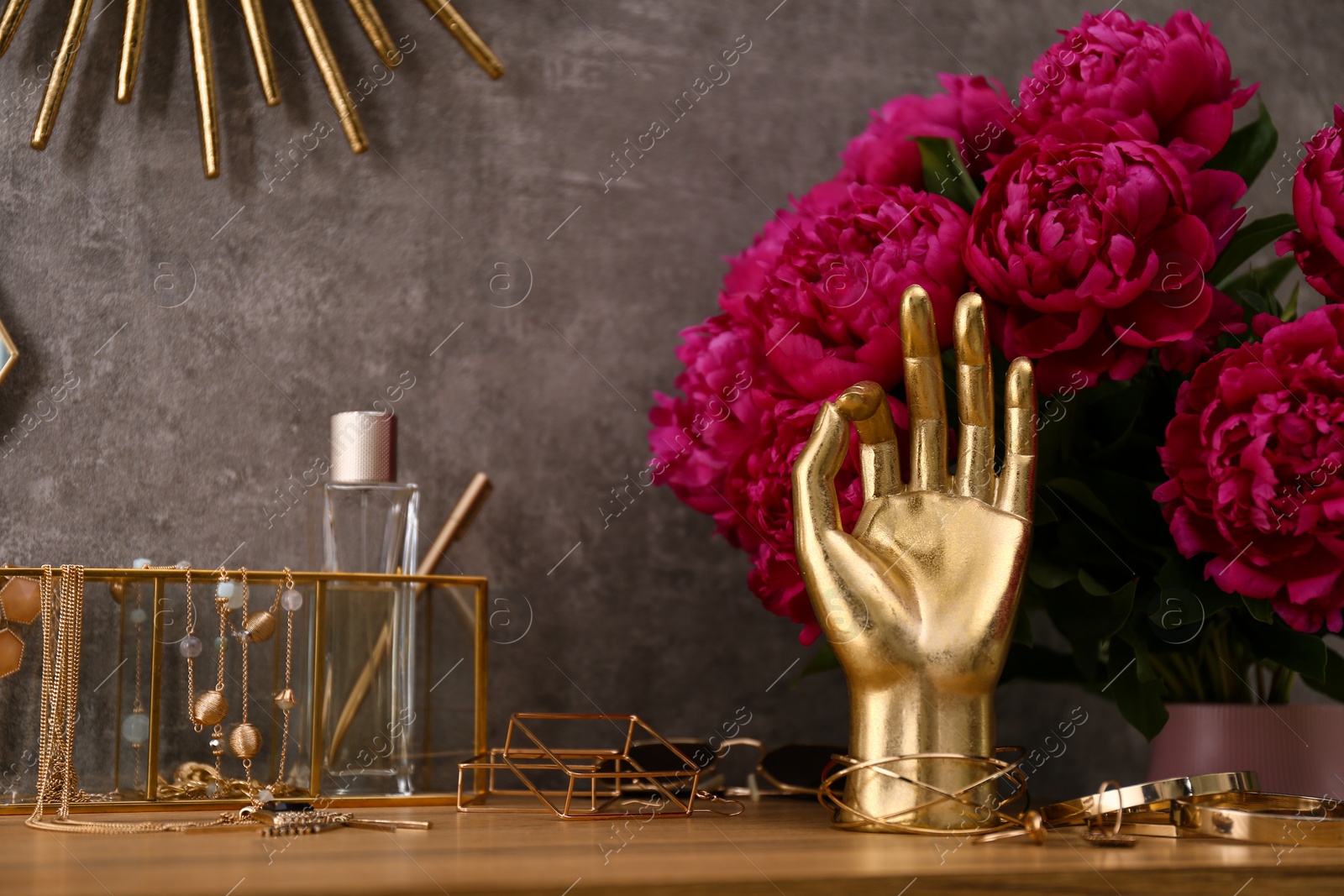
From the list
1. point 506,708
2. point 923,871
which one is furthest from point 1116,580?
point 506,708

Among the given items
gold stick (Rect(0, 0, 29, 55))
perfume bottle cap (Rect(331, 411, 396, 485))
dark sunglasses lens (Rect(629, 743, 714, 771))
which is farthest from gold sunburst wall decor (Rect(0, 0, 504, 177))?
dark sunglasses lens (Rect(629, 743, 714, 771))

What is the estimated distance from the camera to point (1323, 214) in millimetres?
560

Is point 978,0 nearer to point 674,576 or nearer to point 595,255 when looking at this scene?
point 595,255

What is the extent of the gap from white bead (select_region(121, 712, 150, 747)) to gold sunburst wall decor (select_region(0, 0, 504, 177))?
0.37m

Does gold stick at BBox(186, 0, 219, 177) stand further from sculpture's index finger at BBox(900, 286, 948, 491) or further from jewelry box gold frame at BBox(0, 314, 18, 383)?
sculpture's index finger at BBox(900, 286, 948, 491)

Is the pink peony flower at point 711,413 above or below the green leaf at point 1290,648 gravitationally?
above

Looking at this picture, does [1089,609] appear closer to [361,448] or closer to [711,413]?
[711,413]

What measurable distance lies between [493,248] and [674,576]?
271 millimetres

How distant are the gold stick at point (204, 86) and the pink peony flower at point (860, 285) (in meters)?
0.40

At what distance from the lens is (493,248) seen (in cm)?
80

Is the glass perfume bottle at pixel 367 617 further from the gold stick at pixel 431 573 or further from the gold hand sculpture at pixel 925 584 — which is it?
the gold hand sculpture at pixel 925 584

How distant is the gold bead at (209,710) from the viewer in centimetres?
58

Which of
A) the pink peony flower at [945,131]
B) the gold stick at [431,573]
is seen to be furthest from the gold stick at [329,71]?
the pink peony flower at [945,131]

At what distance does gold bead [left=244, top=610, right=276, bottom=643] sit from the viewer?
602 mm
